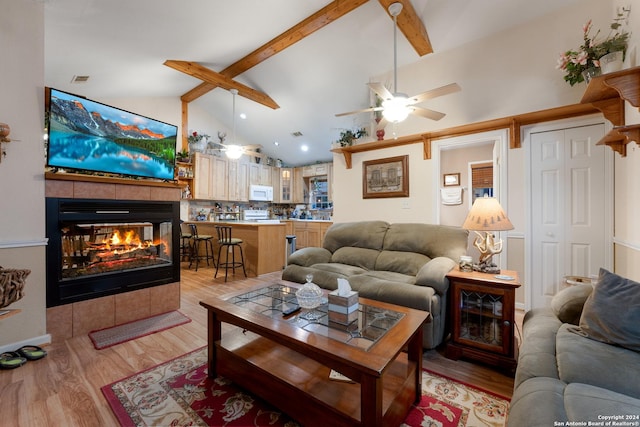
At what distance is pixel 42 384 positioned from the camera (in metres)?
1.79

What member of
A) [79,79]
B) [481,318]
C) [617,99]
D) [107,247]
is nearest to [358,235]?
[481,318]

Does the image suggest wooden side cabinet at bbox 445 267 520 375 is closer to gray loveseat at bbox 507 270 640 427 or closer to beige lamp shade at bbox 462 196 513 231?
gray loveseat at bbox 507 270 640 427

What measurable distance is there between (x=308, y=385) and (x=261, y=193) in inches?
254

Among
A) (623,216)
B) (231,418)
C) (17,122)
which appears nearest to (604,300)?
(623,216)

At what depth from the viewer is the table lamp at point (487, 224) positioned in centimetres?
216

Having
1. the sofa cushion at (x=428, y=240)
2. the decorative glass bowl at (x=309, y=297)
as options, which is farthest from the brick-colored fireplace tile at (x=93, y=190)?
the sofa cushion at (x=428, y=240)

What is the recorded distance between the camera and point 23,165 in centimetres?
221

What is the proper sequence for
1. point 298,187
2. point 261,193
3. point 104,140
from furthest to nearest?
point 298,187 < point 261,193 < point 104,140

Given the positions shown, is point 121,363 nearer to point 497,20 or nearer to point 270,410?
point 270,410

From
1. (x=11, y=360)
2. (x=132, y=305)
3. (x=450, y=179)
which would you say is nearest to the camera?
(x=11, y=360)

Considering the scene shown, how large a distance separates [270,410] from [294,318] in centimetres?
54

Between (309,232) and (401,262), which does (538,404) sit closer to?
(401,262)

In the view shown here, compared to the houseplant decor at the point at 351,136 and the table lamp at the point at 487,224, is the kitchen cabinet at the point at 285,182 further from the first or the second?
the table lamp at the point at 487,224

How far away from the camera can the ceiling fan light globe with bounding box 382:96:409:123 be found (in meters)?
2.52
